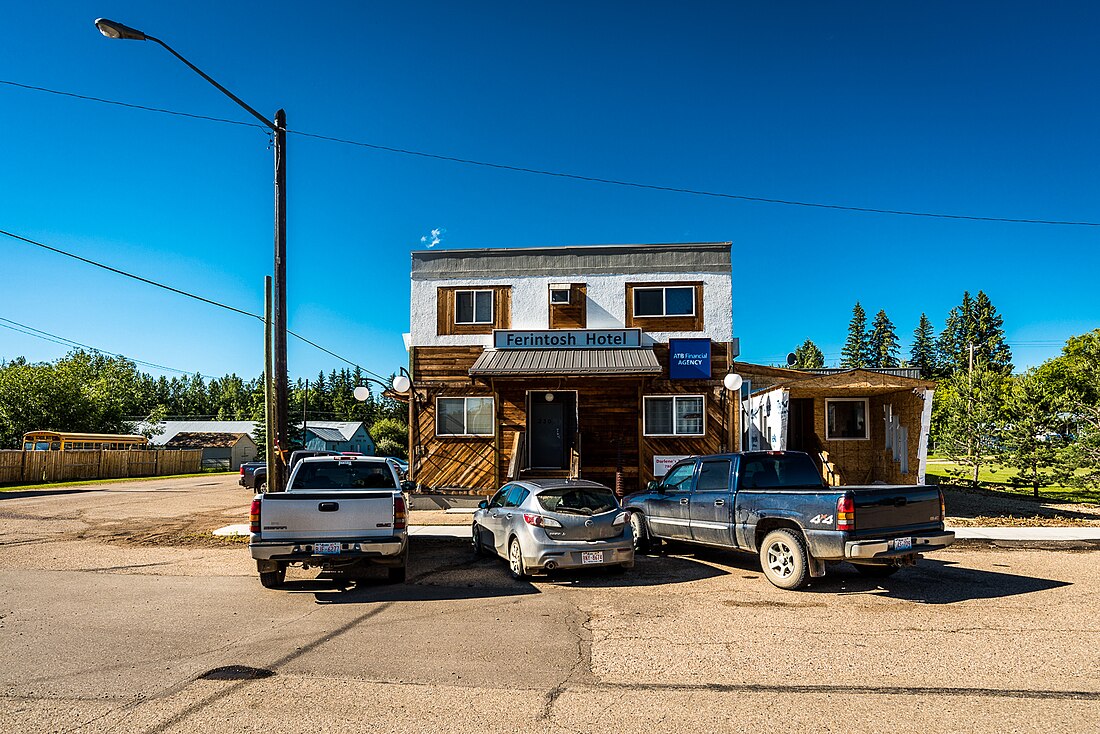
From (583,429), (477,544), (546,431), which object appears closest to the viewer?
(477,544)

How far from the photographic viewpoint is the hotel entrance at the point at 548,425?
19766 mm

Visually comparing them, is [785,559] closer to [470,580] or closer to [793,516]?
[793,516]

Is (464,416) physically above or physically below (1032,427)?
above

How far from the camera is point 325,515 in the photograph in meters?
9.04

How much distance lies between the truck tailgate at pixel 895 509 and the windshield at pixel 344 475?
21.0 ft

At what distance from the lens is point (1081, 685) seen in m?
5.42

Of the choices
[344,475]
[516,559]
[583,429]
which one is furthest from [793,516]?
[583,429]

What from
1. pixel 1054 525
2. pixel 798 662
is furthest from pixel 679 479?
pixel 1054 525

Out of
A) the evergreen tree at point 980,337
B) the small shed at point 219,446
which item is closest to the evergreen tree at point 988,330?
the evergreen tree at point 980,337

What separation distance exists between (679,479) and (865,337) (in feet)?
272

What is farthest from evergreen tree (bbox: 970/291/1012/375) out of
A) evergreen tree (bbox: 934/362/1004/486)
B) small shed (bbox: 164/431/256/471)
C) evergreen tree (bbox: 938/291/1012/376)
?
small shed (bbox: 164/431/256/471)

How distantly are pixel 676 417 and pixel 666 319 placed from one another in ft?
8.66

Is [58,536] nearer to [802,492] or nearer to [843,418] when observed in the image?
[802,492]

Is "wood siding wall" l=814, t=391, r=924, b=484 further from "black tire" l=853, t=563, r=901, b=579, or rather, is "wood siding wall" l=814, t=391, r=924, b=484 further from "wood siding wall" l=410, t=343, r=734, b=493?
"black tire" l=853, t=563, r=901, b=579
